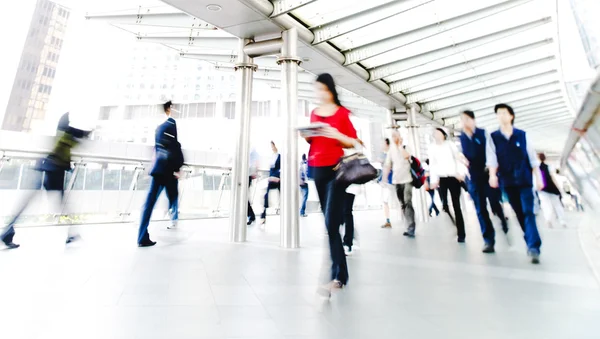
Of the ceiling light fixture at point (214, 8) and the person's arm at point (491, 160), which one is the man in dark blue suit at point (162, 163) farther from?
the person's arm at point (491, 160)

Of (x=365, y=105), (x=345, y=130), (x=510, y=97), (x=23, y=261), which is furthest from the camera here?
(x=365, y=105)

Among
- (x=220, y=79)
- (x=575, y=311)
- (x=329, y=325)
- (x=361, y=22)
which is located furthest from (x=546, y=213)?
(x=220, y=79)

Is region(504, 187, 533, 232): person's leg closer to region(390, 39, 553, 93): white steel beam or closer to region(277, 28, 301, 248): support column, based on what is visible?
region(277, 28, 301, 248): support column

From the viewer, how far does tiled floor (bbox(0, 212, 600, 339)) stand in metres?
1.72

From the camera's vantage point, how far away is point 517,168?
3.73 metres

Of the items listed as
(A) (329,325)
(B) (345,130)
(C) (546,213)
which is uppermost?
(B) (345,130)

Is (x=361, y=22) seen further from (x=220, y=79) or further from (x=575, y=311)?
(x=220, y=79)

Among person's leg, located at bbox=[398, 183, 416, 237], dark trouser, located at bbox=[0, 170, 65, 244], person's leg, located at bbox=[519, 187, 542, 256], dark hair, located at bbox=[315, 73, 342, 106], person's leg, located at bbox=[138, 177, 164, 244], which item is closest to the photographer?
dark hair, located at bbox=[315, 73, 342, 106]

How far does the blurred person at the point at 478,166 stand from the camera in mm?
4277

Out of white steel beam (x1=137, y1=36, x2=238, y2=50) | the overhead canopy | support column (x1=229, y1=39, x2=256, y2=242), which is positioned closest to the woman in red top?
support column (x1=229, y1=39, x2=256, y2=242)

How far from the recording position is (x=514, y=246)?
4.68 meters

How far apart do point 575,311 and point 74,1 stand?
32.7ft

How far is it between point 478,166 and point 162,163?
4.71 meters

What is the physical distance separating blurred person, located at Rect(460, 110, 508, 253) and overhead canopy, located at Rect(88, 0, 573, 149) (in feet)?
9.51
